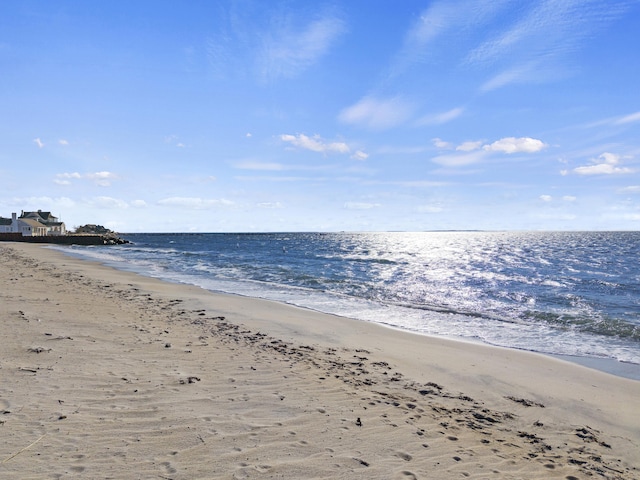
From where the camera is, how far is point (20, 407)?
5453 millimetres

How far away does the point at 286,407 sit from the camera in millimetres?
6305

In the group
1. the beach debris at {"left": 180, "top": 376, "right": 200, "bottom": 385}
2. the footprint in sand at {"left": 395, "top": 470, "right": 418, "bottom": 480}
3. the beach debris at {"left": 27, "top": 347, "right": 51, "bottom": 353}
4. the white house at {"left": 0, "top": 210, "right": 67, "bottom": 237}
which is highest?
the white house at {"left": 0, "top": 210, "right": 67, "bottom": 237}

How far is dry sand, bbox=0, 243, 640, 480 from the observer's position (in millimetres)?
4707

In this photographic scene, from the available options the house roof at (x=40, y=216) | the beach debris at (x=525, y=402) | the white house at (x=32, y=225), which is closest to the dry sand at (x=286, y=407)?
the beach debris at (x=525, y=402)

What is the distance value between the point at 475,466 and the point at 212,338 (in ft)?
24.6

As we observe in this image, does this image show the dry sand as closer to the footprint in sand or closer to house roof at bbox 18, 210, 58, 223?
the footprint in sand

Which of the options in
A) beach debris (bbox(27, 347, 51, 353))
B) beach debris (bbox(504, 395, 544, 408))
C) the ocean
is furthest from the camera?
the ocean

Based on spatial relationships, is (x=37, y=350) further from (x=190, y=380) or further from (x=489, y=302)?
(x=489, y=302)

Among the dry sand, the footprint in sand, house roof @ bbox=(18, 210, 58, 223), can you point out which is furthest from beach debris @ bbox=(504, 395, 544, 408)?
house roof @ bbox=(18, 210, 58, 223)

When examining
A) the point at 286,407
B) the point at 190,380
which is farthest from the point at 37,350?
the point at 286,407

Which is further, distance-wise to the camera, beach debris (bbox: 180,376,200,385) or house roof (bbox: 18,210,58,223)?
house roof (bbox: 18,210,58,223)

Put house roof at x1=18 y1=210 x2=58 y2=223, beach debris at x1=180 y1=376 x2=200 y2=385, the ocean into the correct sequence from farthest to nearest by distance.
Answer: house roof at x1=18 y1=210 x2=58 y2=223
the ocean
beach debris at x1=180 y1=376 x2=200 y2=385

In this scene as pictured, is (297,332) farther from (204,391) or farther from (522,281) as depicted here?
(522,281)

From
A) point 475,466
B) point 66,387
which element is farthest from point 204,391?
point 475,466
